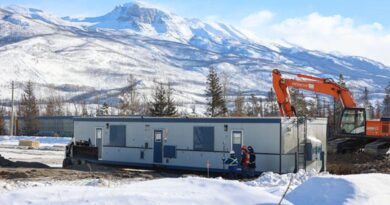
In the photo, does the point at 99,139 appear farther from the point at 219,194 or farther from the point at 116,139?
the point at 219,194

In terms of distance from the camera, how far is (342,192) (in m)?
12.3

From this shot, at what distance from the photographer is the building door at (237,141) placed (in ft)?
80.4

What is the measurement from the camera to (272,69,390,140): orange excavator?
29.8 m

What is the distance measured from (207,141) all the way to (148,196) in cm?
1314

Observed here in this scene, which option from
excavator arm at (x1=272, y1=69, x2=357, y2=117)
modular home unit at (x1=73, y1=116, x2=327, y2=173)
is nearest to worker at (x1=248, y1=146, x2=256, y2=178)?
modular home unit at (x1=73, y1=116, x2=327, y2=173)

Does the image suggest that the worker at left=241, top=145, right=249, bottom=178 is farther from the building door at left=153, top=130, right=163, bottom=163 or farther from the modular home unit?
the building door at left=153, top=130, right=163, bottom=163

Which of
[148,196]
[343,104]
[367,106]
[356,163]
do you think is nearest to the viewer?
[148,196]

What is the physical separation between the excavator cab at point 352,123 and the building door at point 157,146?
9.95m

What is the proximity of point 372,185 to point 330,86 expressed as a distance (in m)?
18.1

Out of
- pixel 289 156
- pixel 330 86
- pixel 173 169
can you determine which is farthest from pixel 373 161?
pixel 173 169

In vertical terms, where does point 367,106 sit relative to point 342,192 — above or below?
above

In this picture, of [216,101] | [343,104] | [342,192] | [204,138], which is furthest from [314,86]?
[216,101]

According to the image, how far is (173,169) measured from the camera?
26406mm

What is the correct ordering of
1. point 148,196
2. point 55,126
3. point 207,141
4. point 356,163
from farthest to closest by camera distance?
point 55,126 < point 356,163 < point 207,141 < point 148,196
